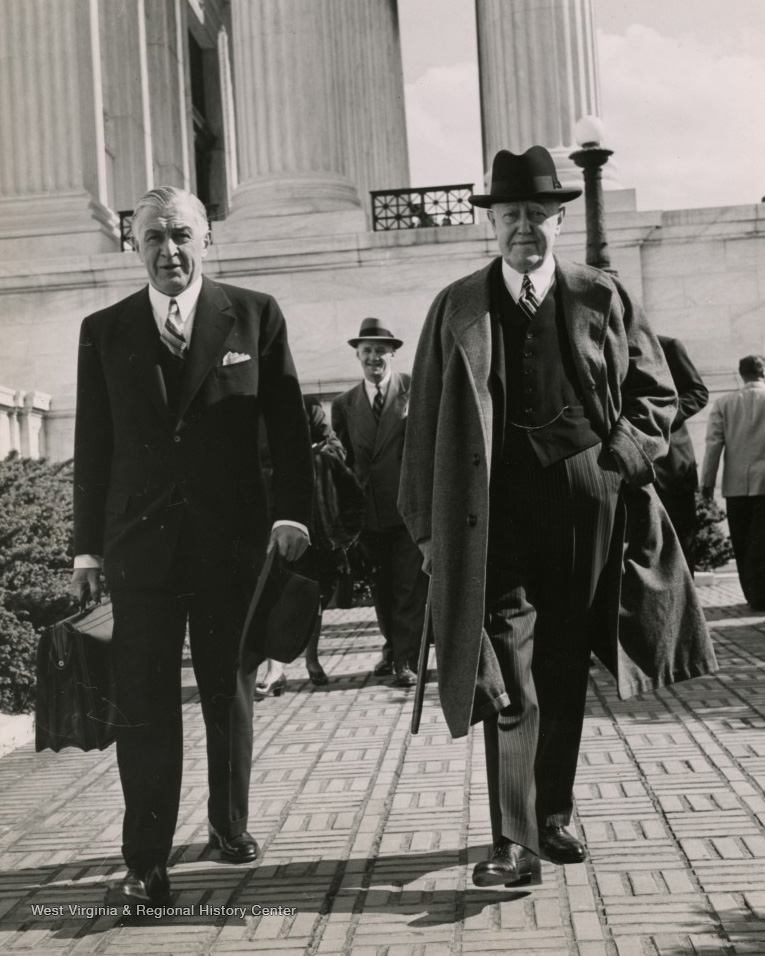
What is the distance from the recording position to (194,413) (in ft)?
13.9

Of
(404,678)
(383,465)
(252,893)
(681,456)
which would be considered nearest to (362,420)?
(383,465)

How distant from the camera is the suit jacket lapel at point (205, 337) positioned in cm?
421

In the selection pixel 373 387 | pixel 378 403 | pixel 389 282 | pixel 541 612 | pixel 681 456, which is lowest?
pixel 541 612

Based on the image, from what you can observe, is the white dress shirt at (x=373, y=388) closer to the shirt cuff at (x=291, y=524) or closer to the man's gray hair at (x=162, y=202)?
the shirt cuff at (x=291, y=524)

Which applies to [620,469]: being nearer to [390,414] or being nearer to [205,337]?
[205,337]

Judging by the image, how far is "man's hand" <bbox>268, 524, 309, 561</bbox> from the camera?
436 centimetres

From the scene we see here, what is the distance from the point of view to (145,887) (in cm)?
405

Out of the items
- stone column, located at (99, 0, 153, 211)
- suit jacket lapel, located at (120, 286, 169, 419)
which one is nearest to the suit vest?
suit jacket lapel, located at (120, 286, 169, 419)

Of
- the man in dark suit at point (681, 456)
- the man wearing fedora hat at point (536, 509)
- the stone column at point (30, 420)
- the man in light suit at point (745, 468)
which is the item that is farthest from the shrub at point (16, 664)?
the man in light suit at point (745, 468)

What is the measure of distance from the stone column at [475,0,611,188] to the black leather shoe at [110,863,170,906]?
14.9 m

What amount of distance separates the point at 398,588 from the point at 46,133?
11855mm

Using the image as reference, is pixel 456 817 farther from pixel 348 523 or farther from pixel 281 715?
pixel 348 523

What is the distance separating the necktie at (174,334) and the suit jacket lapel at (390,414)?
4.64 metres

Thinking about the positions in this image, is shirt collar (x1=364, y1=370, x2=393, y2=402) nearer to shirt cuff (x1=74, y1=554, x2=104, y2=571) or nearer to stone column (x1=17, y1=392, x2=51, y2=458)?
shirt cuff (x1=74, y1=554, x2=104, y2=571)
